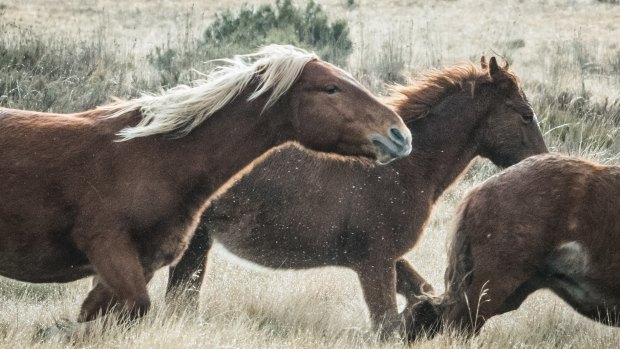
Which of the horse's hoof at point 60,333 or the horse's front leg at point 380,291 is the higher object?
the horse's hoof at point 60,333

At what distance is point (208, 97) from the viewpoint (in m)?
5.04

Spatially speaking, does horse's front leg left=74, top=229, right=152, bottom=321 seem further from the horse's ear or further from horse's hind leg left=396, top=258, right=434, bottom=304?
the horse's ear

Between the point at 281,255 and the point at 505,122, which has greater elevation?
the point at 505,122

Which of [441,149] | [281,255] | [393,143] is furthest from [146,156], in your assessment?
[441,149]

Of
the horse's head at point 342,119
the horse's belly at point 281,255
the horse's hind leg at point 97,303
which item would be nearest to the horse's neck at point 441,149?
the horse's belly at point 281,255

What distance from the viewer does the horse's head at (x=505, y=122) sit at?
6.65 metres

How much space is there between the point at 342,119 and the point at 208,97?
0.76 meters

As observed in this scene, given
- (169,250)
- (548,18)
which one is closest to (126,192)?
(169,250)

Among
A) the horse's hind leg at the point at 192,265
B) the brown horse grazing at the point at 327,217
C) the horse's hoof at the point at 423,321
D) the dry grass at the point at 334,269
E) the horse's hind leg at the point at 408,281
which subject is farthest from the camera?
the horse's hind leg at the point at 408,281

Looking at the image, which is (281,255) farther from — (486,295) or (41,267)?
(41,267)

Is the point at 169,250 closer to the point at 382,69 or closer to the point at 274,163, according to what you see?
the point at 274,163

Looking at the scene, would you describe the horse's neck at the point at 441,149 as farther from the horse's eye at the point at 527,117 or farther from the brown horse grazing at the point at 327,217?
the horse's eye at the point at 527,117

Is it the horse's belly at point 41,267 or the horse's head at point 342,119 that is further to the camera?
the horse's head at point 342,119

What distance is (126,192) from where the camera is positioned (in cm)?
470
